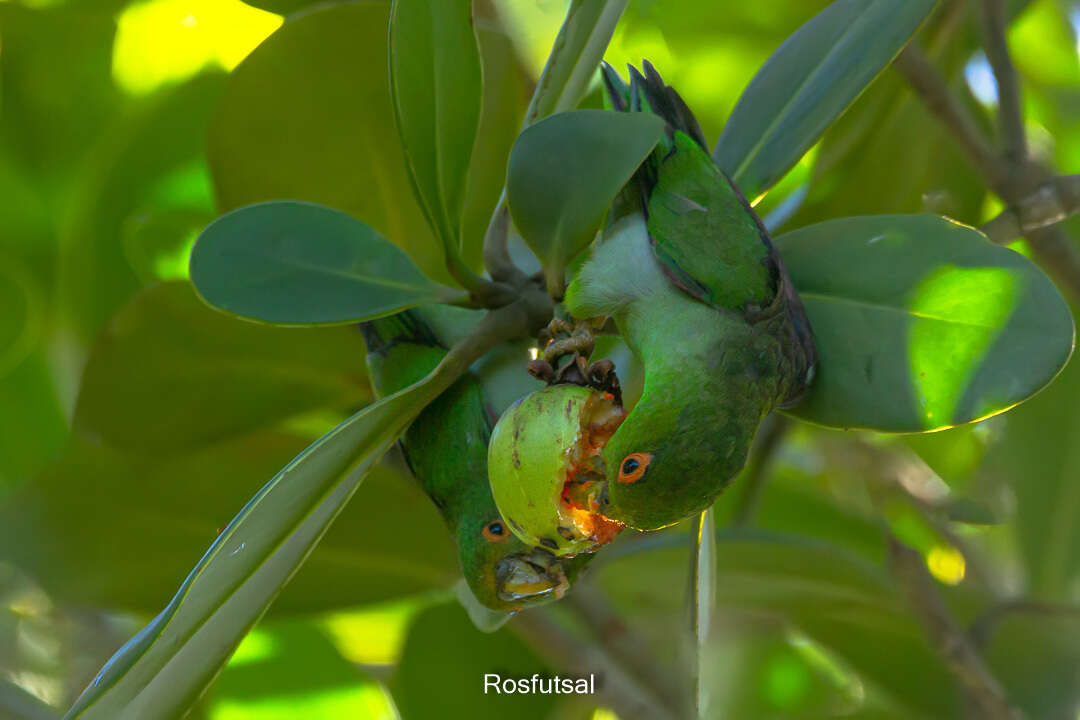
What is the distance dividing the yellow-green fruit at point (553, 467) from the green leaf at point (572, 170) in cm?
10

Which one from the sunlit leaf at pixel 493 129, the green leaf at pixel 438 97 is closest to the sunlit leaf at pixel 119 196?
the sunlit leaf at pixel 493 129

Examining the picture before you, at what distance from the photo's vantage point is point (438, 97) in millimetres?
718

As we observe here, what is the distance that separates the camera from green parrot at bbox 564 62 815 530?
63 cm

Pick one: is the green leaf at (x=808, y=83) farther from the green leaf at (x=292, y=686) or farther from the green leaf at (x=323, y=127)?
the green leaf at (x=292, y=686)

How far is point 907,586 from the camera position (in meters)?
1.10

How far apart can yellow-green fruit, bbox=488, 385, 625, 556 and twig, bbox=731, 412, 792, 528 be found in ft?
2.07

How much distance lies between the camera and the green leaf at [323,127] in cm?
96

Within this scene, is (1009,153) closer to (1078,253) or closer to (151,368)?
(1078,253)

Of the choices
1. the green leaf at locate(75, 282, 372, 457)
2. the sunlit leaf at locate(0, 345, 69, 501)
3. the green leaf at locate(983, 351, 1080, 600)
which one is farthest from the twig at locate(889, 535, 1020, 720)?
the sunlit leaf at locate(0, 345, 69, 501)

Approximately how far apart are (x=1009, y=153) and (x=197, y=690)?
1.01 meters

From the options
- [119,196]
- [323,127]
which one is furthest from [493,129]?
[119,196]

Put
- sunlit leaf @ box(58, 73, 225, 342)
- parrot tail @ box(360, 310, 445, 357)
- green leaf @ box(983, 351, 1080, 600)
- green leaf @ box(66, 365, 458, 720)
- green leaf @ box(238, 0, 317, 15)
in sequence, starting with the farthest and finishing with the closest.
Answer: green leaf @ box(983, 351, 1080, 600) → sunlit leaf @ box(58, 73, 225, 342) → green leaf @ box(238, 0, 317, 15) → parrot tail @ box(360, 310, 445, 357) → green leaf @ box(66, 365, 458, 720)

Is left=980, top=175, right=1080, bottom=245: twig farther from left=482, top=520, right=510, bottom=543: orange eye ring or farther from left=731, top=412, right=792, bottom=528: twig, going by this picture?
left=482, top=520, right=510, bottom=543: orange eye ring

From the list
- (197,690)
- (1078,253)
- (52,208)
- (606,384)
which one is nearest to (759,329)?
(606,384)
